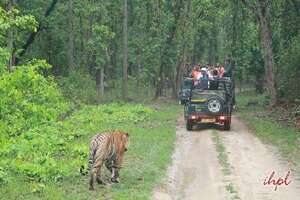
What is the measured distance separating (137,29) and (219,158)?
44.4 meters

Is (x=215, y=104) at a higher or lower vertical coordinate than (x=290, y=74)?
lower

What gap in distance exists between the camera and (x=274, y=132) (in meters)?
24.9

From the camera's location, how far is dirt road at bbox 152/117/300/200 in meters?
14.2

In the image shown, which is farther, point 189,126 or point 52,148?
point 189,126

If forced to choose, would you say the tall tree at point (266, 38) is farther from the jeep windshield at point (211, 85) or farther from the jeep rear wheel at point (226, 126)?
the jeep rear wheel at point (226, 126)

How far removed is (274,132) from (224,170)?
855cm

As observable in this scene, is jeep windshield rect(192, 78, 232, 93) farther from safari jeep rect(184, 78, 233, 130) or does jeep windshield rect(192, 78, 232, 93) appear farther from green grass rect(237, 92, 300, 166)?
green grass rect(237, 92, 300, 166)

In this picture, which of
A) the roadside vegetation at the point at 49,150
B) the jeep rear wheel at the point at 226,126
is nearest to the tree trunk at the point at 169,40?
the roadside vegetation at the point at 49,150

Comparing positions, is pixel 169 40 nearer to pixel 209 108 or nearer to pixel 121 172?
pixel 209 108

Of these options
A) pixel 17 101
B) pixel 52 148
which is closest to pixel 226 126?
pixel 52 148

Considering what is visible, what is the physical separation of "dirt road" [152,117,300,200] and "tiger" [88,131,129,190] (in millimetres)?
1131

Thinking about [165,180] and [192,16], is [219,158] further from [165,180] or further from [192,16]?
[192,16]

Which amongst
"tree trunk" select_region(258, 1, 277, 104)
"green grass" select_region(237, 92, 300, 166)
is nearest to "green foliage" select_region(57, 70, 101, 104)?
"green grass" select_region(237, 92, 300, 166)

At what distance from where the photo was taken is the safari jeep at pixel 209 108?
25.2 m
